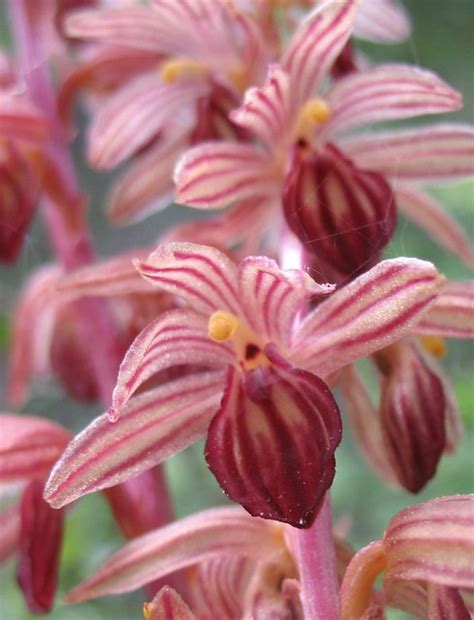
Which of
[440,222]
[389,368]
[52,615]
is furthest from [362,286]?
[52,615]

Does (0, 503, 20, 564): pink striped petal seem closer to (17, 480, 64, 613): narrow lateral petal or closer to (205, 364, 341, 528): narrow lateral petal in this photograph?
(17, 480, 64, 613): narrow lateral petal

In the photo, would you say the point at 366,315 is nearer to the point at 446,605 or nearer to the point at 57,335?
the point at 446,605

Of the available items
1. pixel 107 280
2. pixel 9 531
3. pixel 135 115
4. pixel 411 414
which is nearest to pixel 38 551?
pixel 9 531

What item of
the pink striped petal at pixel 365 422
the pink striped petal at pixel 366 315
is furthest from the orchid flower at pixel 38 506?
the pink striped petal at pixel 366 315

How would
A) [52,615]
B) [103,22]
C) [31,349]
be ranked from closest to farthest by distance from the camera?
[103,22], [31,349], [52,615]

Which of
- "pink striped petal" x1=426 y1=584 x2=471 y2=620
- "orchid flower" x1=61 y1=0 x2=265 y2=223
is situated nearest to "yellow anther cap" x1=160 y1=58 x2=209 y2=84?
"orchid flower" x1=61 y1=0 x2=265 y2=223

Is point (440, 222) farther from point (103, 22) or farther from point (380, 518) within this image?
point (380, 518)

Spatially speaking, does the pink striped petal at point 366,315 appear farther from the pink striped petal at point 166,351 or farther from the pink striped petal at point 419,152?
the pink striped petal at point 419,152
